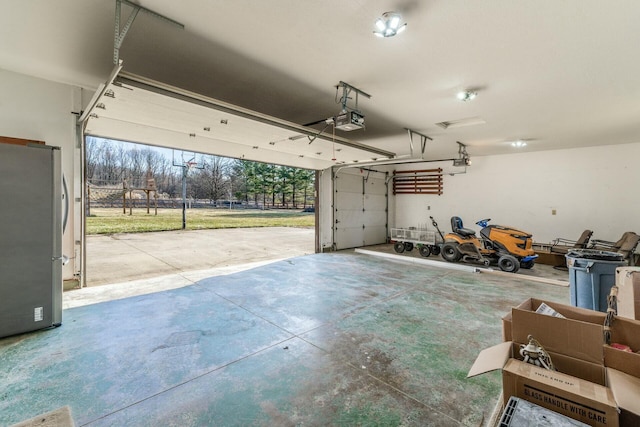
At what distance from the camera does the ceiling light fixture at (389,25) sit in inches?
78.8

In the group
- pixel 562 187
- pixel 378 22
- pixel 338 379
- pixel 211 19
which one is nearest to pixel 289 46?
pixel 211 19

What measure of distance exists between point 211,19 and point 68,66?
2129mm

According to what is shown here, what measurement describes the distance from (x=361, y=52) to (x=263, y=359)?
9.57 feet

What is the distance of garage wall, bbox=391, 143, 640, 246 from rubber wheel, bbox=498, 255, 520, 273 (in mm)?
2398

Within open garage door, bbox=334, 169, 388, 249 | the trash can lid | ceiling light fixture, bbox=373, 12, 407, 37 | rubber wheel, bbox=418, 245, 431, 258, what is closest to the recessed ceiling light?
the trash can lid

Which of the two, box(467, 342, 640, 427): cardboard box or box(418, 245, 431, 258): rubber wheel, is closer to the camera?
box(467, 342, 640, 427): cardboard box

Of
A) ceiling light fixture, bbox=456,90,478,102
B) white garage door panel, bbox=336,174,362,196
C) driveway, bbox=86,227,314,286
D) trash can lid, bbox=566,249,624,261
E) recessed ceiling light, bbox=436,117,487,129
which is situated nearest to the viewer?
trash can lid, bbox=566,249,624,261

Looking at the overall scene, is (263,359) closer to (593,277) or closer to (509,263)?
(593,277)

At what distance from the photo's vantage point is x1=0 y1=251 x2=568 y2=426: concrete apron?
1.75 m

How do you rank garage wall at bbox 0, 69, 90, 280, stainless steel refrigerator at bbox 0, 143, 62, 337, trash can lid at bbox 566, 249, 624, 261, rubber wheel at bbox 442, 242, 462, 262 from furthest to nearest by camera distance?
rubber wheel at bbox 442, 242, 462, 262 < garage wall at bbox 0, 69, 90, 280 < trash can lid at bbox 566, 249, 624, 261 < stainless steel refrigerator at bbox 0, 143, 62, 337

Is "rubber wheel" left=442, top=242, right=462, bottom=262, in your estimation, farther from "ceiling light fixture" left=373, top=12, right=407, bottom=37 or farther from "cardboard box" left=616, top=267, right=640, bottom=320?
"ceiling light fixture" left=373, top=12, right=407, bottom=37

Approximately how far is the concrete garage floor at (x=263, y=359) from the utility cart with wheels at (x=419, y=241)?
9.56 feet

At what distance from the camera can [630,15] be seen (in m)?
2.00

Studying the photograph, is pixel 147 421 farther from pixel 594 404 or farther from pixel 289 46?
pixel 289 46
